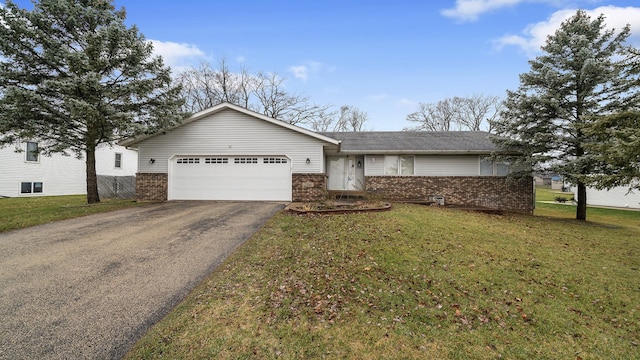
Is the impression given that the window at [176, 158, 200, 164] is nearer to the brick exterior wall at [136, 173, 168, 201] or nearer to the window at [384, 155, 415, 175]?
the brick exterior wall at [136, 173, 168, 201]

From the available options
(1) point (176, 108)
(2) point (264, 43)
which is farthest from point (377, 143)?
(1) point (176, 108)

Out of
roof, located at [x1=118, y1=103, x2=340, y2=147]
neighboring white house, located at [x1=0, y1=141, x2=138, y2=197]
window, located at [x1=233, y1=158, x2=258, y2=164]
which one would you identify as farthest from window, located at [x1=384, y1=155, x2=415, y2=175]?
neighboring white house, located at [x1=0, y1=141, x2=138, y2=197]

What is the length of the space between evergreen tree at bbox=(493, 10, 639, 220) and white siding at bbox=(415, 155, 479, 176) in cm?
239

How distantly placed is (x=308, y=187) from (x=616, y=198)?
21.7 meters

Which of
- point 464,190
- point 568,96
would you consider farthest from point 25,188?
point 568,96

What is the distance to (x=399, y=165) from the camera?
14984mm

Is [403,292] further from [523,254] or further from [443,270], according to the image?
[523,254]

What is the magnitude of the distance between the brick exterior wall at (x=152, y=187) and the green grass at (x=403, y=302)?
881 cm

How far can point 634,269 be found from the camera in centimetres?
584

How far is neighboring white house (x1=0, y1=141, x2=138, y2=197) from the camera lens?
16031 millimetres

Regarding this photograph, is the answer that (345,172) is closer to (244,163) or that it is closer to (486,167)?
(244,163)

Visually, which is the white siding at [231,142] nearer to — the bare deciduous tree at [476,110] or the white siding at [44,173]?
the white siding at [44,173]

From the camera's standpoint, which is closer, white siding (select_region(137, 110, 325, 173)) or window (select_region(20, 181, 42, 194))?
white siding (select_region(137, 110, 325, 173))

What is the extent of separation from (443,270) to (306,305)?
2.66 meters
